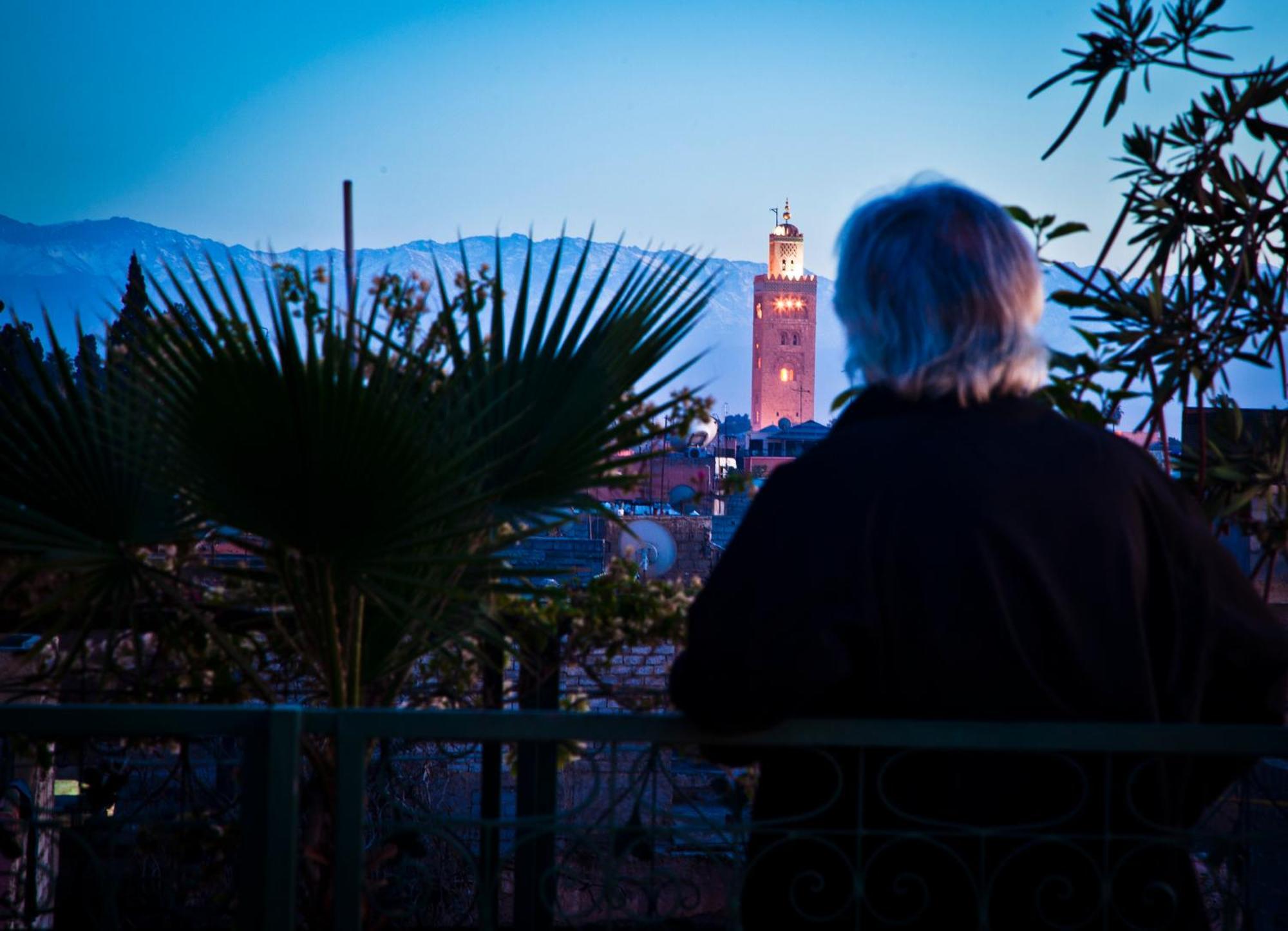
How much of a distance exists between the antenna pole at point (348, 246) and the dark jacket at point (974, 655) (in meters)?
0.85

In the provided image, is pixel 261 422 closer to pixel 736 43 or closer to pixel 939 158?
pixel 939 158

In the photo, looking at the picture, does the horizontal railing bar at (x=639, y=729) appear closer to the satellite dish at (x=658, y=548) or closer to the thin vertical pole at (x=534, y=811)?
the thin vertical pole at (x=534, y=811)

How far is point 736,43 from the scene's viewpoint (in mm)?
16359

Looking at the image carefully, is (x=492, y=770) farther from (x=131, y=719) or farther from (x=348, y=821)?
(x=131, y=719)

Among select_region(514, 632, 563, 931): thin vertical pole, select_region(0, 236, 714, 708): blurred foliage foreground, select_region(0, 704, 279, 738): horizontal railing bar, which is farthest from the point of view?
select_region(514, 632, 563, 931): thin vertical pole

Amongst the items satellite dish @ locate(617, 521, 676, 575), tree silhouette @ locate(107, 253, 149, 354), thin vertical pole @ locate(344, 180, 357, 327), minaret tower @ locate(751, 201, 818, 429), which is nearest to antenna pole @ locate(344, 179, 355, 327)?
thin vertical pole @ locate(344, 180, 357, 327)

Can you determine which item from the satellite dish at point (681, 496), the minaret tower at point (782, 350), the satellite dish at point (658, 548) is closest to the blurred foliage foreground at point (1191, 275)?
the satellite dish at point (681, 496)

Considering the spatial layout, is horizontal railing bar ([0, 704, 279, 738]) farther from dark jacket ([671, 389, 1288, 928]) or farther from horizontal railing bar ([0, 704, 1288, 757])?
dark jacket ([671, 389, 1288, 928])

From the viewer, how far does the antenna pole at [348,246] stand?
183cm

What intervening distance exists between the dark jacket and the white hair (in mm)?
36

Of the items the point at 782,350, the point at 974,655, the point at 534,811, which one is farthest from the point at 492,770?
the point at 782,350

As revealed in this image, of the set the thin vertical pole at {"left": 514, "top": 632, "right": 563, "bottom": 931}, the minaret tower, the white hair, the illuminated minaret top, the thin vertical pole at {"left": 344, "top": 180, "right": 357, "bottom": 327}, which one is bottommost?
A: the thin vertical pole at {"left": 514, "top": 632, "right": 563, "bottom": 931}

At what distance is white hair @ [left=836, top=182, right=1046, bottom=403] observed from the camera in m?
1.33

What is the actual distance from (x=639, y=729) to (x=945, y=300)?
65cm
